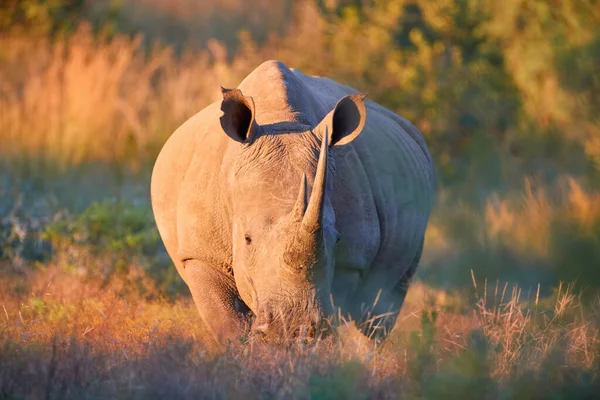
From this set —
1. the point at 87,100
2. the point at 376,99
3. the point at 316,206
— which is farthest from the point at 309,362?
the point at 87,100

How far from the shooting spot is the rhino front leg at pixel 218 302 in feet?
16.7

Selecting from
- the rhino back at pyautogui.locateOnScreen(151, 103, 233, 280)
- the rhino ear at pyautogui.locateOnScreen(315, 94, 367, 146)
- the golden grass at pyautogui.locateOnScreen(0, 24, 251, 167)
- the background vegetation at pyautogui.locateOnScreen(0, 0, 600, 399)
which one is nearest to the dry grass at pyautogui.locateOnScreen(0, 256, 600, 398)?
the background vegetation at pyautogui.locateOnScreen(0, 0, 600, 399)

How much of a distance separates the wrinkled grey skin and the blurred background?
1.57 meters

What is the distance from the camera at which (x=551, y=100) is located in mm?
10188

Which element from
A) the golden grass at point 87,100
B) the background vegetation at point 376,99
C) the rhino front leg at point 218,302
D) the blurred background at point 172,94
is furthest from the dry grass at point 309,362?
the golden grass at point 87,100

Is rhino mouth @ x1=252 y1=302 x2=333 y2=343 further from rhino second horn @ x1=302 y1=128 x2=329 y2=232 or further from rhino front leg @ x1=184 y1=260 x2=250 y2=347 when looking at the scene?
rhino front leg @ x1=184 y1=260 x2=250 y2=347

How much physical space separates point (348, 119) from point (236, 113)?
563mm

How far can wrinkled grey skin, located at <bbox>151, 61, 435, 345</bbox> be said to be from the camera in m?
4.42

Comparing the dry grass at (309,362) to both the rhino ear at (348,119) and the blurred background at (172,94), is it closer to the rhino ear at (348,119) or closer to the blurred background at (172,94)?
the rhino ear at (348,119)

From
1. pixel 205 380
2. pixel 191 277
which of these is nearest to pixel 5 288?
pixel 191 277

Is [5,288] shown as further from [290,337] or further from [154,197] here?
[290,337]

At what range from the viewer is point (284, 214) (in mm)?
4570

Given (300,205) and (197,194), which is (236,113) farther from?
(300,205)

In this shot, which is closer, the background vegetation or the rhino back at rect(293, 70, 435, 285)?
the background vegetation
